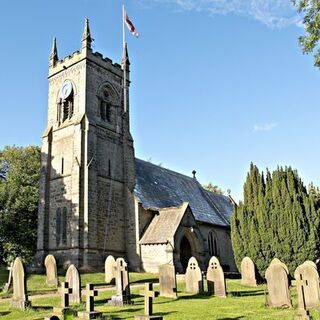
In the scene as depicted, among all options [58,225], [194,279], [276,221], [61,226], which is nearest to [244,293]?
[194,279]

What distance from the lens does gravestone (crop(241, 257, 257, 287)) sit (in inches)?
790

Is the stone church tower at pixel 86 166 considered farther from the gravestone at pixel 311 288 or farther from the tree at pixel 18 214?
the gravestone at pixel 311 288

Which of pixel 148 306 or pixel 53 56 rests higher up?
pixel 53 56

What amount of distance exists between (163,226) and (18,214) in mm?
12900

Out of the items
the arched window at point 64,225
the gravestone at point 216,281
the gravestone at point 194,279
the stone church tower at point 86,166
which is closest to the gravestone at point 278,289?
the gravestone at point 216,281

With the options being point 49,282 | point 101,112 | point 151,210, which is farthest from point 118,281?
point 101,112

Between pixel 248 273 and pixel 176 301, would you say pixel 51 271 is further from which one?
pixel 248 273

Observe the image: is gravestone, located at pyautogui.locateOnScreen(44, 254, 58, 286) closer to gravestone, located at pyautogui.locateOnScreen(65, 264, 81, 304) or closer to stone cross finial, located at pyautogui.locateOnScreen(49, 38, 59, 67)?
gravestone, located at pyautogui.locateOnScreen(65, 264, 81, 304)

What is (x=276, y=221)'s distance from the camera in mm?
22172

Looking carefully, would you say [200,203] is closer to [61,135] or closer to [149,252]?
[149,252]

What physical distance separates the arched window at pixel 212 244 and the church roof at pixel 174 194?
1114 mm

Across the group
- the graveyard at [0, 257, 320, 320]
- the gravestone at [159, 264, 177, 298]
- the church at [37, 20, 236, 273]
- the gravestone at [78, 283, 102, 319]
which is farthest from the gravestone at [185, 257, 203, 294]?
the church at [37, 20, 236, 273]

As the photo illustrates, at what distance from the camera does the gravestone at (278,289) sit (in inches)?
483

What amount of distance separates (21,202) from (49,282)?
14.1 m
